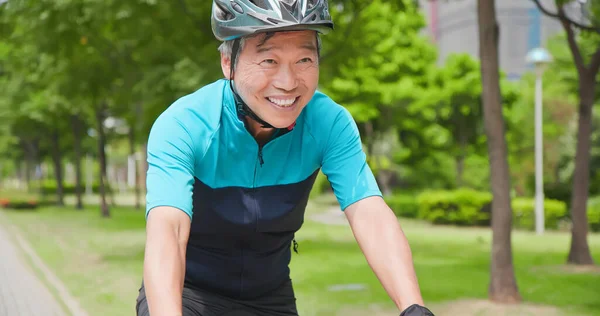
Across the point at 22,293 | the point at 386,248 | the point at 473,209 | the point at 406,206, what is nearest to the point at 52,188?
the point at 406,206

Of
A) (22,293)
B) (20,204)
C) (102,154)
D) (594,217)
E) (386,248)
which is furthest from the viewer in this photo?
(20,204)

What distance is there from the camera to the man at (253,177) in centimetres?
222

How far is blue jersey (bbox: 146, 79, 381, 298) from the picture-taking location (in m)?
2.50

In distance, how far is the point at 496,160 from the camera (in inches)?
393

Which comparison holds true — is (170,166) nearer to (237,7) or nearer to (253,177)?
(253,177)

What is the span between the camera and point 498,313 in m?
9.23

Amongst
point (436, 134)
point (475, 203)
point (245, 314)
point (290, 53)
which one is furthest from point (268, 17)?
point (436, 134)

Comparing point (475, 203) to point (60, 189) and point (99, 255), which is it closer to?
point (99, 255)

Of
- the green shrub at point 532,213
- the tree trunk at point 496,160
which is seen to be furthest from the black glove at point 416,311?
the green shrub at point 532,213

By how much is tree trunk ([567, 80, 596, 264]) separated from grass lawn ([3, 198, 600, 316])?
46 cm

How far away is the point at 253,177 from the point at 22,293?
8868 mm

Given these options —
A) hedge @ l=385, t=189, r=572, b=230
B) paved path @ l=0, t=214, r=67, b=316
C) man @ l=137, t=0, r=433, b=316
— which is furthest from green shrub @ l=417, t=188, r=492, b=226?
man @ l=137, t=0, r=433, b=316

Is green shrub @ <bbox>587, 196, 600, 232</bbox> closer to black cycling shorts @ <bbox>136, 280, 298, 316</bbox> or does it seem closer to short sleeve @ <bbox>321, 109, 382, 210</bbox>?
black cycling shorts @ <bbox>136, 280, 298, 316</bbox>

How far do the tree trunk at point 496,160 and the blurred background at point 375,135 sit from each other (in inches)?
0.9
